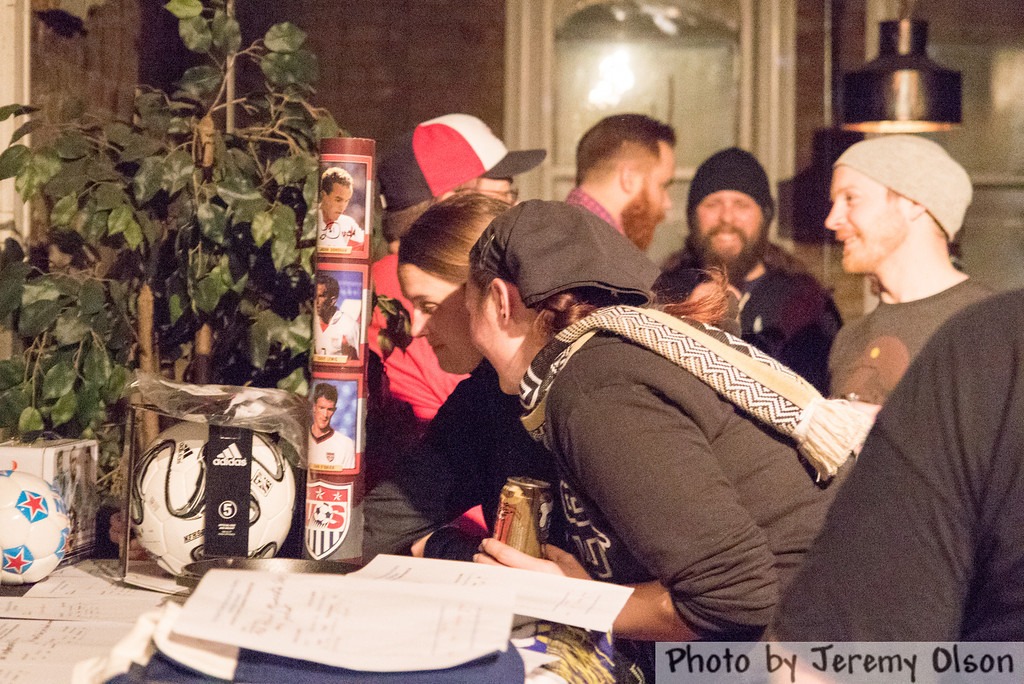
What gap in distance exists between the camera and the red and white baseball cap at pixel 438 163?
97.1 inches

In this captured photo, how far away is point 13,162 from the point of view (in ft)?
6.99

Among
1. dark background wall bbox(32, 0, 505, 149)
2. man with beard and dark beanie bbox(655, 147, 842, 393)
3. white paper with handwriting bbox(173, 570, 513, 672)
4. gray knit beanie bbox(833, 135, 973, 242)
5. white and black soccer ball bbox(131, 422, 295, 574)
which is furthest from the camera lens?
dark background wall bbox(32, 0, 505, 149)

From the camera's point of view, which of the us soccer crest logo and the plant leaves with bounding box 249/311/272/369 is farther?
the plant leaves with bounding box 249/311/272/369

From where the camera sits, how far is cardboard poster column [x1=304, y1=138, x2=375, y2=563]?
1.64m

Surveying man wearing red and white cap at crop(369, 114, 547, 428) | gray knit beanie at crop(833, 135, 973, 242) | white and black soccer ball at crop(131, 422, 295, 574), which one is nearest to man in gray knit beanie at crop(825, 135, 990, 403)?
gray knit beanie at crop(833, 135, 973, 242)

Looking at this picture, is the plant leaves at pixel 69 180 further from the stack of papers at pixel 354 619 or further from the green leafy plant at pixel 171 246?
the stack of papers at pixel 354 619

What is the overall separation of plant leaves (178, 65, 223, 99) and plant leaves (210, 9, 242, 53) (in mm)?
57

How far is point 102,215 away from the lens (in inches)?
84.8

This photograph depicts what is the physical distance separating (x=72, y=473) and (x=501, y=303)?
0.82 metres

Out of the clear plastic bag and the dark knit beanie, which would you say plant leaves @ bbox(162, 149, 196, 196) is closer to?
the clear plastic bag

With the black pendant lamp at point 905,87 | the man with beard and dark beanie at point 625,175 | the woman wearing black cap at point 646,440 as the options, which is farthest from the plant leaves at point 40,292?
the black pendant lamp at point 905,87

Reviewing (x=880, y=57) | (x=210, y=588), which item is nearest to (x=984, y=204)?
(x=880, y=57)

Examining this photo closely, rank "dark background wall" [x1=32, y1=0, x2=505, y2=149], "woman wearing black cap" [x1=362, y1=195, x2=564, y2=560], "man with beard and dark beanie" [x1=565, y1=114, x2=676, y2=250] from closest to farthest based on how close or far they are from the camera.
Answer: "woman wearing black cap" [x1=362, y1=195, x2=564, y2=560], "man with beard and dark beanie" [x1=565, y1=114, x2=676, y2=250], "dark background wall" [x1=32, y1=0, x2=505, y2=149]

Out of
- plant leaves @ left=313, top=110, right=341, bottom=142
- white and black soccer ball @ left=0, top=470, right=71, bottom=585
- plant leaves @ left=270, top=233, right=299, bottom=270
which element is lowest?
white and black soccer ball @ left=0, top=470, right=71, bottom=585
